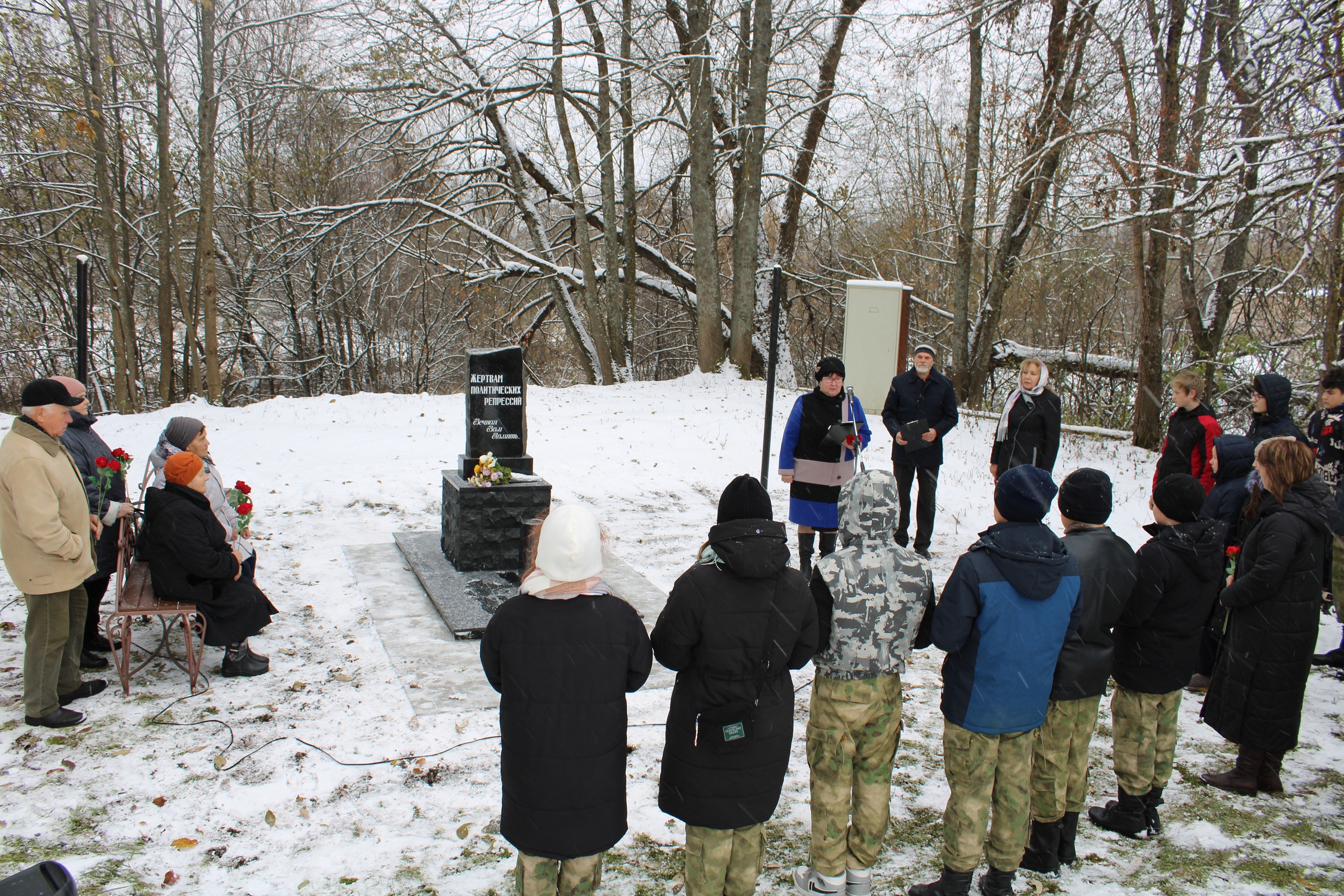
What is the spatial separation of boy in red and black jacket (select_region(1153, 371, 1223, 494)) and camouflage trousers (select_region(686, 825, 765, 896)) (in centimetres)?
445

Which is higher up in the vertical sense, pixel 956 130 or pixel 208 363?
pixel 956 130

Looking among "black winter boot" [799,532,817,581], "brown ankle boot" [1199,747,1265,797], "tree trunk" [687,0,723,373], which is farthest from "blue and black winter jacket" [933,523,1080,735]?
"tree trunk" [687,0,723,373]

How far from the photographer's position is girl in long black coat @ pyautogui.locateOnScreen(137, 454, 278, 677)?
474 centimetres

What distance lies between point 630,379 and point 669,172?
20.4 feet

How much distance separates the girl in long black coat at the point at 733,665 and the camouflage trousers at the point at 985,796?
0.82m

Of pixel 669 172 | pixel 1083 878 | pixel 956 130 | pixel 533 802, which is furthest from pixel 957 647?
pixel 669 172

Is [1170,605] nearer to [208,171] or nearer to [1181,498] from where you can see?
[1181,498]

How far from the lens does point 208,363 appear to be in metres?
17.7

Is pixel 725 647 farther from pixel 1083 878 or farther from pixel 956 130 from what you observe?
pixel 956 130

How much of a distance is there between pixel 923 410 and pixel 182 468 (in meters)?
5.67

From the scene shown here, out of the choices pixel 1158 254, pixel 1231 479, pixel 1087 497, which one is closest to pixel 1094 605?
pixel 1087 497

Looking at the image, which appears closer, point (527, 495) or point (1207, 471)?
point (1207, 471)

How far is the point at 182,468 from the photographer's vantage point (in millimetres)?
4758

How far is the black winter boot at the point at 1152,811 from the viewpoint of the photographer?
385 centimetres
